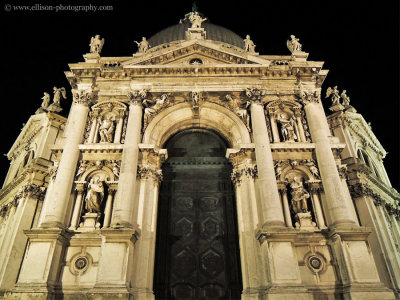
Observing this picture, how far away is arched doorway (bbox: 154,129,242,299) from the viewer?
38.1 feet

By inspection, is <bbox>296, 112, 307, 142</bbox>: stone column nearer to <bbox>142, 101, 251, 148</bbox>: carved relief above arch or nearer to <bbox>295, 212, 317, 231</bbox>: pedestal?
<bbox>142, 101, 251, 148</bbox>: carved relief above arch

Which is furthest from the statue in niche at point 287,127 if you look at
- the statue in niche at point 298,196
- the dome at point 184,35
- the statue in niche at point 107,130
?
the dome at point 184,35

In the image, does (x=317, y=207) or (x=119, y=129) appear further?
(x=119, y=129)

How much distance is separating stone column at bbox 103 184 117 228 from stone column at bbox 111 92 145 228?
629 mm

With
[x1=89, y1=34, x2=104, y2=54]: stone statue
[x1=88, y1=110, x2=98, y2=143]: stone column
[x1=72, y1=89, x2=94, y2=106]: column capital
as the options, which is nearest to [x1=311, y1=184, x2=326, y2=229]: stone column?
[x1=88, y1=110, x2=98, y2=143]: stone column

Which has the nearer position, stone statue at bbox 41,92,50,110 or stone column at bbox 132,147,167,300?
stone column at bbox 132,147,167,300

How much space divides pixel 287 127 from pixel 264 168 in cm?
301

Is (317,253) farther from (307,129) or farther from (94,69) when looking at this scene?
(94,69)

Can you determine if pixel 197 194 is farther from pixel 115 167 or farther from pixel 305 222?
pixel 305 222

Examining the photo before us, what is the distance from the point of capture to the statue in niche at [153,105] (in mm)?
13773

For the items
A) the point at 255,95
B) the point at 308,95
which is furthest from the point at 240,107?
the point at 308,95

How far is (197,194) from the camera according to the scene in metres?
13.7

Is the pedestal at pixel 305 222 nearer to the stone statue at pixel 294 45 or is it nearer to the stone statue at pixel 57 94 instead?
the stone statue at pixel 294 45

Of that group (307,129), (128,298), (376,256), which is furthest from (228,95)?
(376,256)
